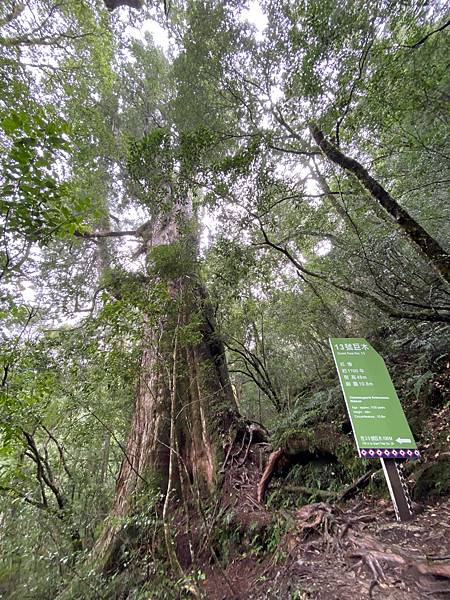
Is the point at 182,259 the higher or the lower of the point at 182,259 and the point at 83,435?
the higher

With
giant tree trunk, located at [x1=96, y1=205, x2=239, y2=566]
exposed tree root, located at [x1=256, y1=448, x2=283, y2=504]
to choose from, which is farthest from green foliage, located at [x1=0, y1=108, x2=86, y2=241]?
exposed tree root, located at [x1=256, y1=448, x2=283, y2=504]

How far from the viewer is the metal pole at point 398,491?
2.51 m

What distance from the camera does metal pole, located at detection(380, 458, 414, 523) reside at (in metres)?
2.51

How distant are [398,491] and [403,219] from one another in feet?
9.99

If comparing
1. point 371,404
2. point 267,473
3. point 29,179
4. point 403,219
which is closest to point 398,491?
point 371,404

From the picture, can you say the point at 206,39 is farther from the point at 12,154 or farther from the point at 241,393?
the point at 241,393

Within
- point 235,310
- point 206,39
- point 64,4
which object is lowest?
point 235,310

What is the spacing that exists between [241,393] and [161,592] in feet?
18.1

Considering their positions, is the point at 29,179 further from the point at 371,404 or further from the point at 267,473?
the point at 267,473

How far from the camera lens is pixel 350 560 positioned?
7.26 ft

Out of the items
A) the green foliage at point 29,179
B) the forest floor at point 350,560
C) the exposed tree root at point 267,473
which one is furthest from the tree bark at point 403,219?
the green foliage at point 29,179

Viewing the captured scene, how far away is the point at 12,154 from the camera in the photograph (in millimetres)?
1780

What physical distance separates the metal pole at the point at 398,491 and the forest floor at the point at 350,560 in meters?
0.07

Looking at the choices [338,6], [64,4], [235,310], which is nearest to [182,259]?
[235,310]
